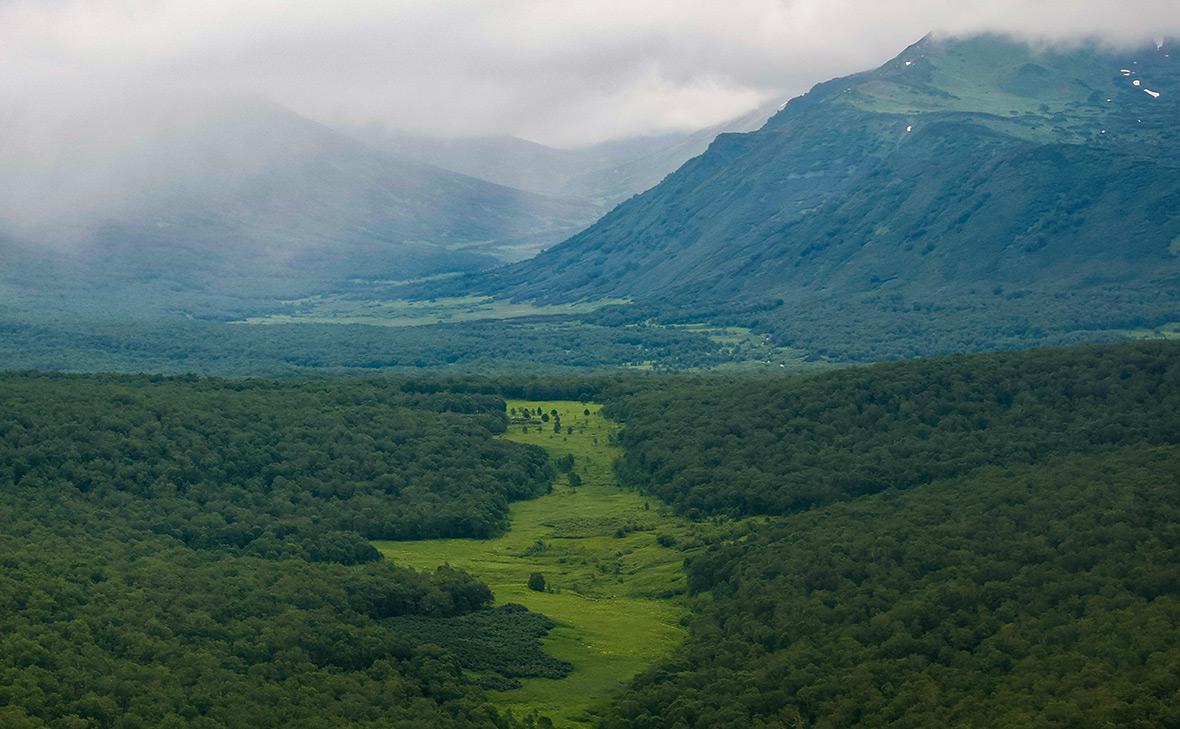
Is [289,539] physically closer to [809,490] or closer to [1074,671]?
[809,490]

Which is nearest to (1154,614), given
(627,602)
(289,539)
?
(627,602)

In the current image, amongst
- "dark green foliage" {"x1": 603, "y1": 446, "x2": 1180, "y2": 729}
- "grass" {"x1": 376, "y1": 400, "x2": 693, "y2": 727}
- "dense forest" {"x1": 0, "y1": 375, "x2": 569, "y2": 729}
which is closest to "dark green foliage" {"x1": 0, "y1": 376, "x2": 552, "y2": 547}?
"dense forest" {"x1": 0, "y1": 375, "x2": 569, "y2": 729}

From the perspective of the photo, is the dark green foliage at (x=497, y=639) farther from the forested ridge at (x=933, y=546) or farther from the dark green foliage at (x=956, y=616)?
the forested ridge at (x=933, y=546)

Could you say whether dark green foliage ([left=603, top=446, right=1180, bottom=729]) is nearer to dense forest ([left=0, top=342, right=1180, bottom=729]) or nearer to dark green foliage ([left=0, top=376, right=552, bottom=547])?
Result: dense forest ([left=0, top=342, right=1180, bottom=729])

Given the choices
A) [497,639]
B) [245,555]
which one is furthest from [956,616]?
[245,555]

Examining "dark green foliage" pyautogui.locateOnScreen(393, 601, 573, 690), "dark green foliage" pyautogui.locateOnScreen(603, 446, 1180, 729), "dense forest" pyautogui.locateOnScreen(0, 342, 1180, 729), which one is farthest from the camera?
"dark green foliage" pyautogui.locateOnScreen(393, 601, 573, 690)

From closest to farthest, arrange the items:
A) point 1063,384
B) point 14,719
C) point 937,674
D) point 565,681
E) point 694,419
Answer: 1. point 14,719
2. point 937,674
3. point 565,681
4. point 1063,384
5. point 694,419
